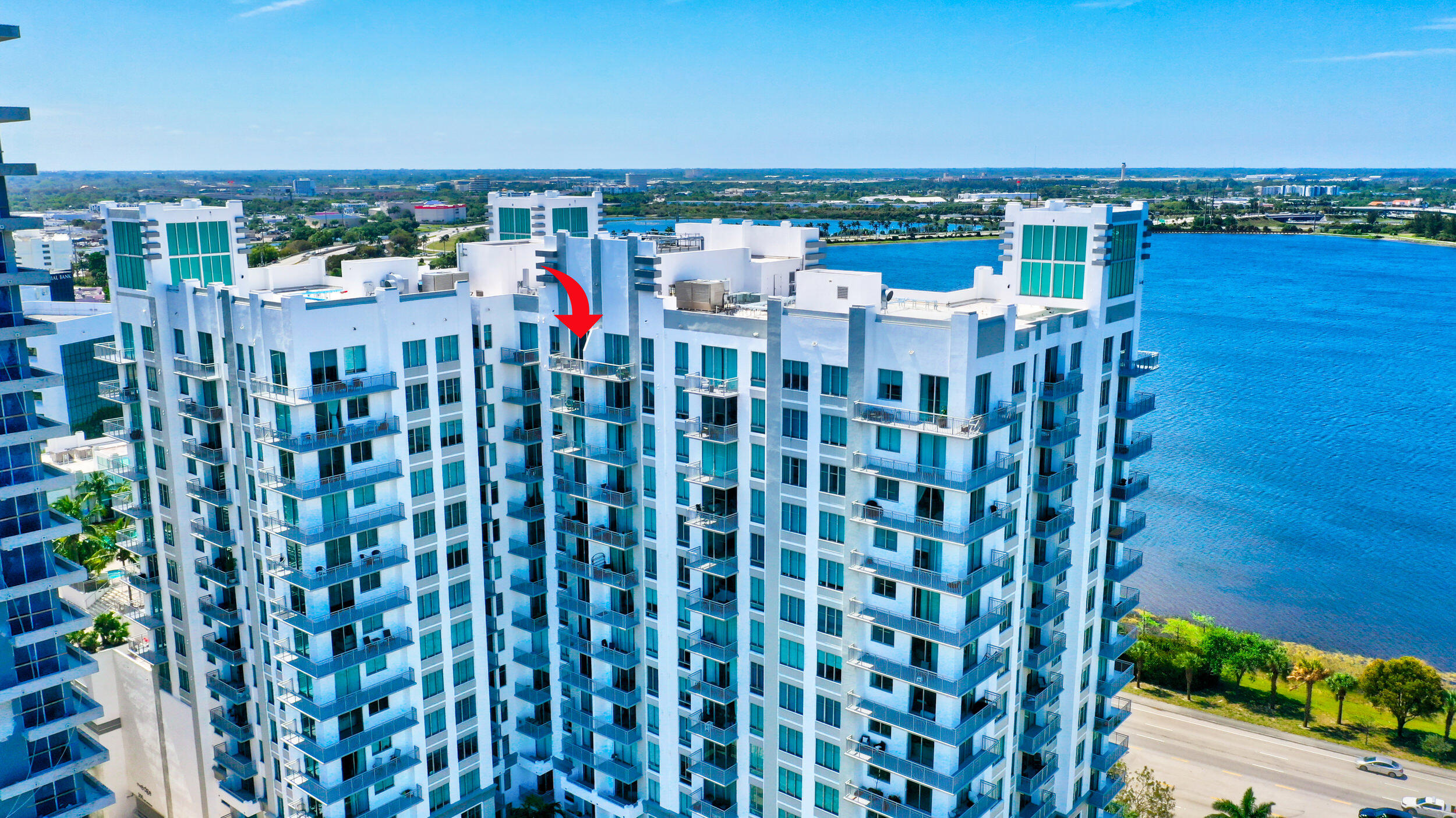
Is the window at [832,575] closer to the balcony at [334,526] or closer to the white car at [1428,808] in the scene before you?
the balcony at [334,526]

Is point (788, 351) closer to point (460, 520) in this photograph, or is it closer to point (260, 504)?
point (460, 520)

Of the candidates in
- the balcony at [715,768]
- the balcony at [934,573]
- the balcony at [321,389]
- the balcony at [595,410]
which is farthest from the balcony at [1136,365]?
the balcony at [321,389]

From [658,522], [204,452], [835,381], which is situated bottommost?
[658,522]

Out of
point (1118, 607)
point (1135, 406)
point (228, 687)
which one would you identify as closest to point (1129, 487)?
point (1135, 406)

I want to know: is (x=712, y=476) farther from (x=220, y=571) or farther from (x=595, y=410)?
(x=220, y=571)

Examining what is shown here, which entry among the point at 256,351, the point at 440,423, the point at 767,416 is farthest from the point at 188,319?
the point at 767,416

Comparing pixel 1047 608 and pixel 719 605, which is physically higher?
pixel 1047 608
